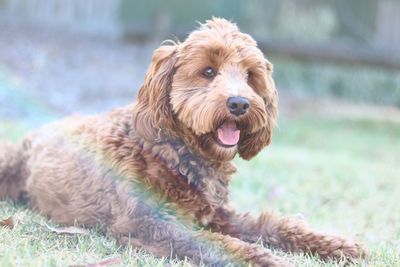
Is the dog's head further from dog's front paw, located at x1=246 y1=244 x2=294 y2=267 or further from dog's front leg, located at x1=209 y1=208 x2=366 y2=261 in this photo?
dog's front paw, located at x1=246 y1=244 x2=294 y2=267

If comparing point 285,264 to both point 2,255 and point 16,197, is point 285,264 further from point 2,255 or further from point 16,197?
point 16,197

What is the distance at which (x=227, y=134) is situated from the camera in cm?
462

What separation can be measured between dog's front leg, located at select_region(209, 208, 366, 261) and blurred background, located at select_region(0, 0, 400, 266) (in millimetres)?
3873

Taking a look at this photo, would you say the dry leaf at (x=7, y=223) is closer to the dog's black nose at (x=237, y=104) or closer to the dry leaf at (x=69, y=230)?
the dry leaf at (x=69, y=230)

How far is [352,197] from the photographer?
7891 millimetres

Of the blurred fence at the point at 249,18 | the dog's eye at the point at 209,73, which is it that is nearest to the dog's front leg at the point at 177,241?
the dog's eye at the point at 209,73

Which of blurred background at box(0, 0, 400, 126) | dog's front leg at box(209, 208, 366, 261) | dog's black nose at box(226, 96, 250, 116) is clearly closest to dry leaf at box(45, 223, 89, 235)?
dog's front leg at box(209, 208, 366, 261)

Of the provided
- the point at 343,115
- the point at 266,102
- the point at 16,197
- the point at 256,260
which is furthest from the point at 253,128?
the point at 343,115

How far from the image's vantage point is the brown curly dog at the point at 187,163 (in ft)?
14.7

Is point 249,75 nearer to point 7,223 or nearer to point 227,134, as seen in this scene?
point 227,134

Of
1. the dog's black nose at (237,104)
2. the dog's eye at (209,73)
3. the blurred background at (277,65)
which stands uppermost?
the dog's eye at (209,73)

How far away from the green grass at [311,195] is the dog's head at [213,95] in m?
0.80

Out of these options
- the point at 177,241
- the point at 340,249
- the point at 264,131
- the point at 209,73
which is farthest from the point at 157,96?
the point at 340,249

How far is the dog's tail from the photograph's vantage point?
5.89m
